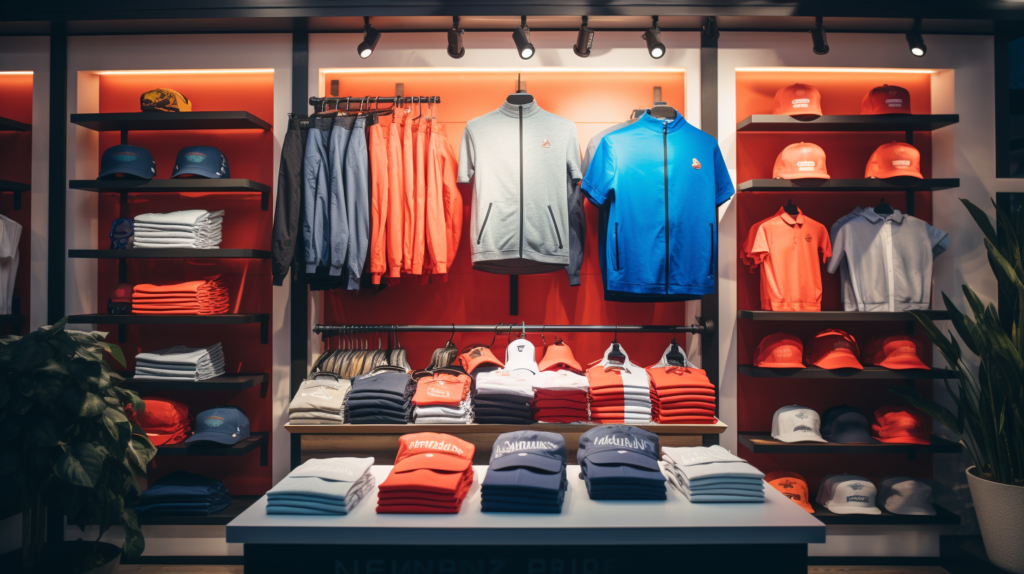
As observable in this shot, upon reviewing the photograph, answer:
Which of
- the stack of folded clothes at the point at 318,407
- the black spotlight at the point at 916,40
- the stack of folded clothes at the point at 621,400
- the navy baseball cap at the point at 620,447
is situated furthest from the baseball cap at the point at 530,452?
the black spotlight at the point at 916,40

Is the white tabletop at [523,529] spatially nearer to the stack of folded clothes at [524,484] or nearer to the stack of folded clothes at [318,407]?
the stack of folded clothes at [524,484]

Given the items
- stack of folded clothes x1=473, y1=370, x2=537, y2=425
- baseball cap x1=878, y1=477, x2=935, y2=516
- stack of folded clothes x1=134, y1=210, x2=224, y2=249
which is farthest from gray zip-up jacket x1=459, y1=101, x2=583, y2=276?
baseball cap x1=878, y1=477, x2=935, y2=516

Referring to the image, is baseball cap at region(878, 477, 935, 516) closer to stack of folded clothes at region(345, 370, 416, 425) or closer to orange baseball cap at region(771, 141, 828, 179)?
orange baseball cap at region(771, 141, 828, 179)

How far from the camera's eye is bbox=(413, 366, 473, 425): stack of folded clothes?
2873 mm

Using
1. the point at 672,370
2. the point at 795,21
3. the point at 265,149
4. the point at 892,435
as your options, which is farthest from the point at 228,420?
the point at 795,21

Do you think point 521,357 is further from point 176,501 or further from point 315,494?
point 176,501

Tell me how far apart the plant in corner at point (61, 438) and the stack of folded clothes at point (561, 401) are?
190 cm

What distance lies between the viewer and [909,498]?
3232 millimetres

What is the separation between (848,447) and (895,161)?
168 cm

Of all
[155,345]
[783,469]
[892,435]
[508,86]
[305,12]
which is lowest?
[783,469]

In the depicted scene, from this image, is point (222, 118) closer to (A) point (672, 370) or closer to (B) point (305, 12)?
(B) point (305, 12)

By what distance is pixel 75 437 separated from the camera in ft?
7.70

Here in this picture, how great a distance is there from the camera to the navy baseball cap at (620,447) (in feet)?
6.04

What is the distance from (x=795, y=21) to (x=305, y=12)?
9.41 ft
